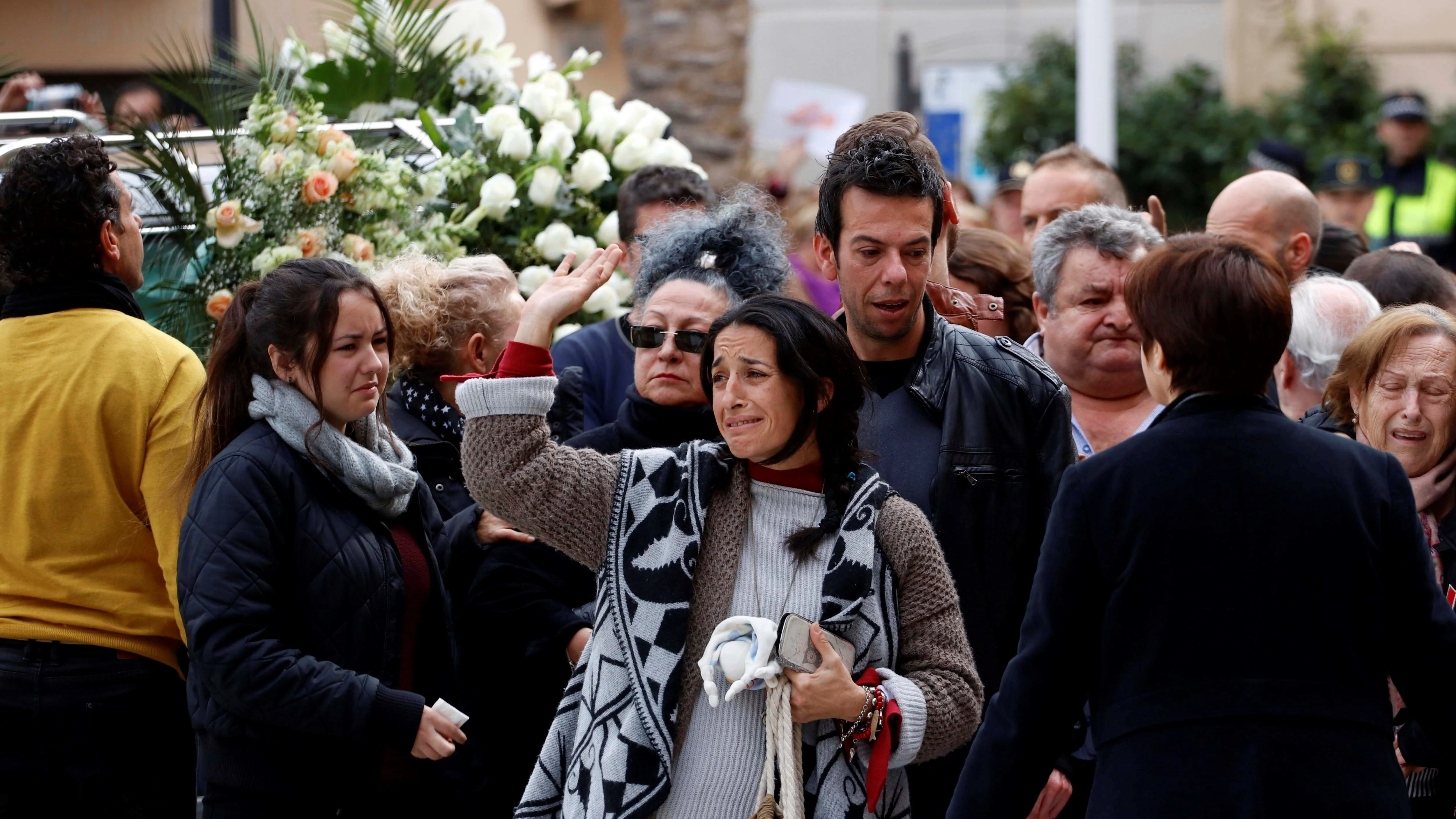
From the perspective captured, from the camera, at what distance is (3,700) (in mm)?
3264

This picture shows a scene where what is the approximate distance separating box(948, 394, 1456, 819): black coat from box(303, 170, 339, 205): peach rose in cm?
252

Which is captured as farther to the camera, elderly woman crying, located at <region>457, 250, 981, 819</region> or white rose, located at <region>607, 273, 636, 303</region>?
white rose, located at <region>607, 273, 636, 303</region>

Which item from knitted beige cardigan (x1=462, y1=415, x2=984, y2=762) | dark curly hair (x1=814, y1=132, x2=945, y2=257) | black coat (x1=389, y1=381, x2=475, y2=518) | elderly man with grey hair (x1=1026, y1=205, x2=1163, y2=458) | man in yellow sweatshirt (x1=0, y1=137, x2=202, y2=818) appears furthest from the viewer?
elderly man with grey hair (x1=1026, y1=205, x2=1163, y2=458)

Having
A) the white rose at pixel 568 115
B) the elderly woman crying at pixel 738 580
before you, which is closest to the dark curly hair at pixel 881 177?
the elderly woman crying at pixel 738 580

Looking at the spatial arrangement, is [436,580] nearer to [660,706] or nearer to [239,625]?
[239,625]

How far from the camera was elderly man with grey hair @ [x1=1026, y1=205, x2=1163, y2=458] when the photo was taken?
4.00m

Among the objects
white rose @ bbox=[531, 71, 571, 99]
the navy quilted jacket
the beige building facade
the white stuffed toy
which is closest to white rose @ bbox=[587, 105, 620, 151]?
white rose @ bbox=[531, 71, 571, 99]

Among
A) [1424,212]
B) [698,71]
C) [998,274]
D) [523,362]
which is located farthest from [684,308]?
[1424,212]

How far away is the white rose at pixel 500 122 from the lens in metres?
4.86

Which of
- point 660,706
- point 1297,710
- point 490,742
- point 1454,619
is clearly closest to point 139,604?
point 490,742

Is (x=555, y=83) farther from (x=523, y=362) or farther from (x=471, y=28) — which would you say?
(x=523, y=362)

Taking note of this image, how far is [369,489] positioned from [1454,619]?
2.12 metres

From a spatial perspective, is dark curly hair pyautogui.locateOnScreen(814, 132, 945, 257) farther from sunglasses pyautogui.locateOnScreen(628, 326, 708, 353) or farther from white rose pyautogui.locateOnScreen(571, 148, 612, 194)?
white rose pyautogui.locateOnScreen(571, 148, 612, 194)

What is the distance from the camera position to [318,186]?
417cm
